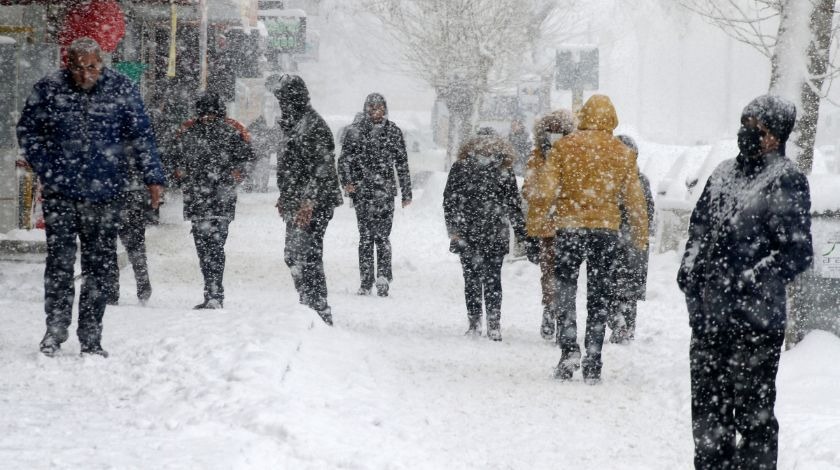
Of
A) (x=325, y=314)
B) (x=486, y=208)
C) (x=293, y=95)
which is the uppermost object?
(x=293, y=95)

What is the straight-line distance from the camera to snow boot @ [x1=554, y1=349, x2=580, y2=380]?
24.2ft

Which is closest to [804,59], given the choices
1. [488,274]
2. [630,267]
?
[630,267]

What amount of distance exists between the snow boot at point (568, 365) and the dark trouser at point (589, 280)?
2cm

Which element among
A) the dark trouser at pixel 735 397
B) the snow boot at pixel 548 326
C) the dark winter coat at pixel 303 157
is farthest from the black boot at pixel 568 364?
the dark trouser at pixel 735 397

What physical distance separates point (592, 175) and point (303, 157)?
107 inches

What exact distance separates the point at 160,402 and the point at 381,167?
5.85 meters

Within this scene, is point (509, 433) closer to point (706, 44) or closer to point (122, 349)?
point (122, 349)

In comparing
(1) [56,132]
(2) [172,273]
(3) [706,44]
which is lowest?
(2) [172,273]

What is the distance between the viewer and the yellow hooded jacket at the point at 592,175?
284 inches

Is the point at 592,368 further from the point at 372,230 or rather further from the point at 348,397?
the point at 372,230

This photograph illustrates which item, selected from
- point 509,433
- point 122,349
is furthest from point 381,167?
point 509,433

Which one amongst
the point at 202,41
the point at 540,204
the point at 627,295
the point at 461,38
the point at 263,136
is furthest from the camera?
the point at 263,136

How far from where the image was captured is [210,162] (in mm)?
9422

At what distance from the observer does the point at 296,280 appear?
9305mm
